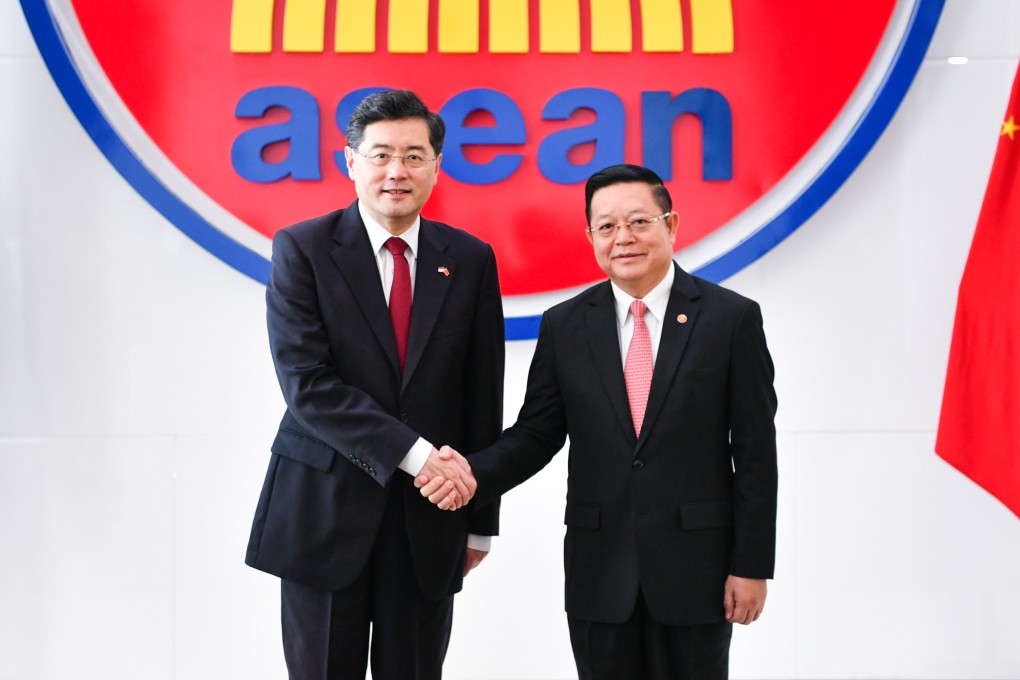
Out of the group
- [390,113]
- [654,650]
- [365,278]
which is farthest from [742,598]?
[390,113]

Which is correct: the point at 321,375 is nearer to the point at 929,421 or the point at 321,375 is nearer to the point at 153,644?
the point at 153,644

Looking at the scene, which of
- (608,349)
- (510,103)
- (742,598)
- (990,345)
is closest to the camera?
(742,598)

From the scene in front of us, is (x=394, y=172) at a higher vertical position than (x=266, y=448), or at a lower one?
higher

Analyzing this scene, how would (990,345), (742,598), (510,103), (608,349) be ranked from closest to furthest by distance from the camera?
(742,598) → (608,349) → (990,345) → (510,103)

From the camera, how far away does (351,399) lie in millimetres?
1738

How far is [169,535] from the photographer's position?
2.65 m

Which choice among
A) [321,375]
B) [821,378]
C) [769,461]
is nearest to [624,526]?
[769,461]

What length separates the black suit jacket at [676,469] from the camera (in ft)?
5.64

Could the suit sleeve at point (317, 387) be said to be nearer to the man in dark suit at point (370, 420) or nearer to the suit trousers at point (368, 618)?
the man in dark suit at point (370, 420)

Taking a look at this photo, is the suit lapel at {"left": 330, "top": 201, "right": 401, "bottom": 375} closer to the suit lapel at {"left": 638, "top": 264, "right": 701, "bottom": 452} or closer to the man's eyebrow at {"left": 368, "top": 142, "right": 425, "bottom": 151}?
the man's eyebrow at {"left": 368, "top": 142, "right": 425, "bottom": 151}


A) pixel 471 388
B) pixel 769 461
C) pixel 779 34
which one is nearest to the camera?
pixel 769 461

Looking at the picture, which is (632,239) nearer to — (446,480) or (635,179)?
(635,179)

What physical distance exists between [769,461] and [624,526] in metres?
0.29

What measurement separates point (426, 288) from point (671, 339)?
0.48 metres
